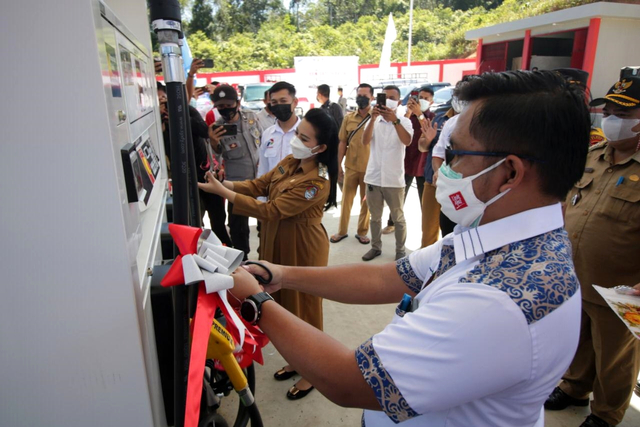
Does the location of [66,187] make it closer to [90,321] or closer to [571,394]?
[90,321]

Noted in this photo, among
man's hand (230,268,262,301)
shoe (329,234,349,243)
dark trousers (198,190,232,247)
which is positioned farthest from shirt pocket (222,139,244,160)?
man's hand (230,268,262,301)

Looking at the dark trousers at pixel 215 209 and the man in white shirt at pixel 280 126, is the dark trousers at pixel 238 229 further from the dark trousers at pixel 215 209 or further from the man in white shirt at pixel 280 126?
the man in white shirt at pixel 280 126

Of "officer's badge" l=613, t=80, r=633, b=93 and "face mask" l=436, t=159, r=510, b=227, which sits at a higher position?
"officer's badge" l=613, t=80, r=633, b=93

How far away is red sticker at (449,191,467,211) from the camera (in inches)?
43.3

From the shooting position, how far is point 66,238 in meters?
0.97

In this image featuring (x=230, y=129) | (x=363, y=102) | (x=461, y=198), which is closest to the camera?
(x=461, y=198)

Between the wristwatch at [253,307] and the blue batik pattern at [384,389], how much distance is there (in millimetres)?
324

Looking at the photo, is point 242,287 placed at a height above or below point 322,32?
below

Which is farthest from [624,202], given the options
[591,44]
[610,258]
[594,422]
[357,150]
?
[591,44]

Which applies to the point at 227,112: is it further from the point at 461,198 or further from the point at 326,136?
the point at 461,198

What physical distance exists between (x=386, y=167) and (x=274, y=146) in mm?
1195

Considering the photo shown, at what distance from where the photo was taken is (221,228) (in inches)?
170

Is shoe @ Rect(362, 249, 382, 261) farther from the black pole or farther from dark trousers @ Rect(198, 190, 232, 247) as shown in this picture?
the black pole

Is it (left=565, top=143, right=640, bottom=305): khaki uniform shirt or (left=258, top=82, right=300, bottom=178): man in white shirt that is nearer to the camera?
(left=565, top=143, right=640, bottom=305): khaki uniform shirt
